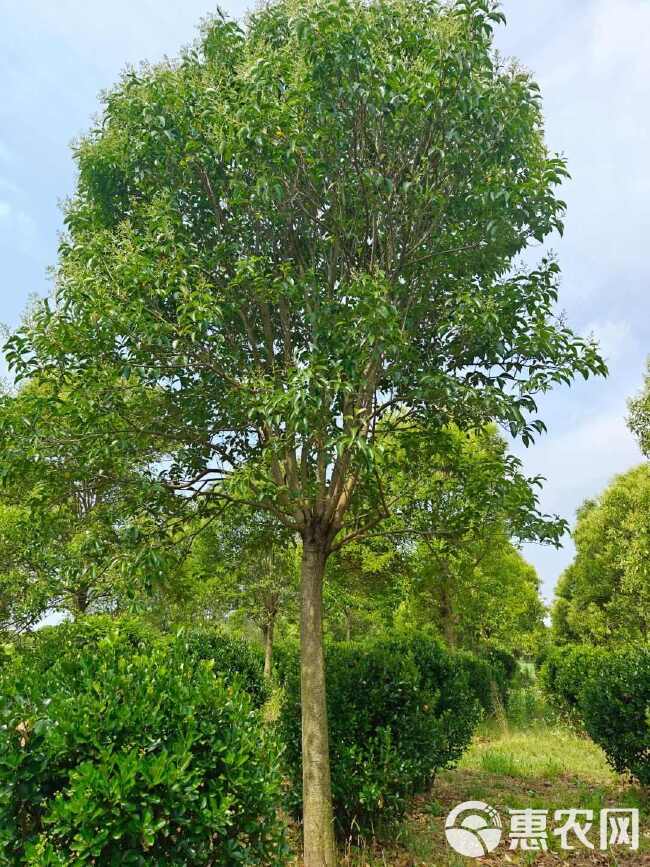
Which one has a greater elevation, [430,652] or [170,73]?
[170,73]

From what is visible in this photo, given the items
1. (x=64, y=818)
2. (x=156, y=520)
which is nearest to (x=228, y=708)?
(x=64, y=818)

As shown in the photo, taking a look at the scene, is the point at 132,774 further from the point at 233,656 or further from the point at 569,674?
the point at 569,674

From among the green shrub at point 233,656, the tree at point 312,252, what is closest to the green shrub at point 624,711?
the tree at point 312,252

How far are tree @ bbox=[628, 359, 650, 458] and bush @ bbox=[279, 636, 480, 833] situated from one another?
8766 mm

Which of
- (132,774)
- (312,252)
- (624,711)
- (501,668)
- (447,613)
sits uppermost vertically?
(312,252)

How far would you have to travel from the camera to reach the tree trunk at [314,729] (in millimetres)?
5371

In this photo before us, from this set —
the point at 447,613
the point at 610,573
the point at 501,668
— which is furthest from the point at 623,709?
the point at 610,573

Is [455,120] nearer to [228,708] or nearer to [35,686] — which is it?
[228,708]

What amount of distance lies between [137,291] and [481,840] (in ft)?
21.8

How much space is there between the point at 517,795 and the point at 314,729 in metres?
3.94

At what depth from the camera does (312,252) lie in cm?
632

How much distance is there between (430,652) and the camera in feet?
24.9

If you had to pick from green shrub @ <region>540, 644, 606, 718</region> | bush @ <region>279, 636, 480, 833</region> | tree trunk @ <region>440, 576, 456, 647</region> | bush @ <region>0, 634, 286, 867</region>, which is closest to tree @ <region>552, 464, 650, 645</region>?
green shrub @ <region>540, 644, 606, 718</region>

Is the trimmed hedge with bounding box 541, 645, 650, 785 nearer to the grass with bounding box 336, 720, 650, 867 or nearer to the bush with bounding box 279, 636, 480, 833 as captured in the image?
the grass with bounding box 336, 720, 650, 867
